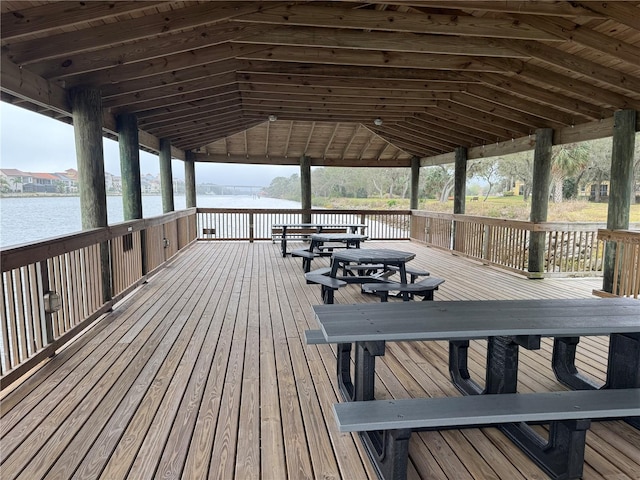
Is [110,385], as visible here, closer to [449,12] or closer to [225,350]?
[225,350]

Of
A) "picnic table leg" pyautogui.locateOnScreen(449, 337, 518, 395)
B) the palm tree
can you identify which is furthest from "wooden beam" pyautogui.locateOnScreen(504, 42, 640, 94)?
the palm tree

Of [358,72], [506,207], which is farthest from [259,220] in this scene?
[506,207]

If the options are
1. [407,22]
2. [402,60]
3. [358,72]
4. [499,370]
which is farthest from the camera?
[358,72]

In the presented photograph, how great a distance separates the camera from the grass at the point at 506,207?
2017cm

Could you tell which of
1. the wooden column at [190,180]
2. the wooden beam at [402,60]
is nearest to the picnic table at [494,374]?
the wooden beam at [402,60]

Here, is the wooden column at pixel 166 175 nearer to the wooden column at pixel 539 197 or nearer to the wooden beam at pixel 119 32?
the wooden beam at pixel 119 32

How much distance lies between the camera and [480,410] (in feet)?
5.46

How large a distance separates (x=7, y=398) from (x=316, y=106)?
6.23 meters

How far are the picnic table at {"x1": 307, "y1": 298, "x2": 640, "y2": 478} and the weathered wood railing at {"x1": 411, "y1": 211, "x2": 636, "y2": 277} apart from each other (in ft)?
13.2

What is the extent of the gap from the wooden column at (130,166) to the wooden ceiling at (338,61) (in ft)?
0.69

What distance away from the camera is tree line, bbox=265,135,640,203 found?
61.8 feet

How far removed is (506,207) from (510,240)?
66.7 feet

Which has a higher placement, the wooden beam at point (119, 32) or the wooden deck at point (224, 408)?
the wooden beam at point (119, 32)

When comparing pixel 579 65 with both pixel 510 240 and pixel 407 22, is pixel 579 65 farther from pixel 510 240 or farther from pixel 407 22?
pixel 510 240
